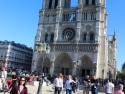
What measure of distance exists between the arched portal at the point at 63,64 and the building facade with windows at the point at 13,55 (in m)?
19.3

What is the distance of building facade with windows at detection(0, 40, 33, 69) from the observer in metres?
59.4

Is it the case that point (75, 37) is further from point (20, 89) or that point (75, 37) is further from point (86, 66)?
point (20, 89)

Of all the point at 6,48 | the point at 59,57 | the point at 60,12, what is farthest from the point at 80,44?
the point at 6,48

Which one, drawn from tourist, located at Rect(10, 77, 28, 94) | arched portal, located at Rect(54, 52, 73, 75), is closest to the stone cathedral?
arched portal, located at Rect(54, 52, 73, 75)

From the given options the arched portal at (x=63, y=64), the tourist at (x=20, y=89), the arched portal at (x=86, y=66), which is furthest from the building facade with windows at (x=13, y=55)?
the tourist at (x=20, y=89)

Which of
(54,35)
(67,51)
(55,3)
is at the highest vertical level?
(55,3)

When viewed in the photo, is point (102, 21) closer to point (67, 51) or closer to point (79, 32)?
point (79, 32)

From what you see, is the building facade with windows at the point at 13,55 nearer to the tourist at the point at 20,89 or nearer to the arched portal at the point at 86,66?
the arched portal at the point at 86,66

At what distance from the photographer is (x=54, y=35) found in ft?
149

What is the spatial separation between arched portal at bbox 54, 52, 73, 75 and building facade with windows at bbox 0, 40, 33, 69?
1929 cm

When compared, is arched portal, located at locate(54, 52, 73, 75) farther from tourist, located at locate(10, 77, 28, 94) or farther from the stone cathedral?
tourist, located at locate(10, 77, 28, 94)

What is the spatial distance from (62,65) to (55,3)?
17.3 metres

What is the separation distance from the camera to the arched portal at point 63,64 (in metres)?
43.6

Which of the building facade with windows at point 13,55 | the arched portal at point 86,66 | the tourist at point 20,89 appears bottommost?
the tourist at point 20,89
